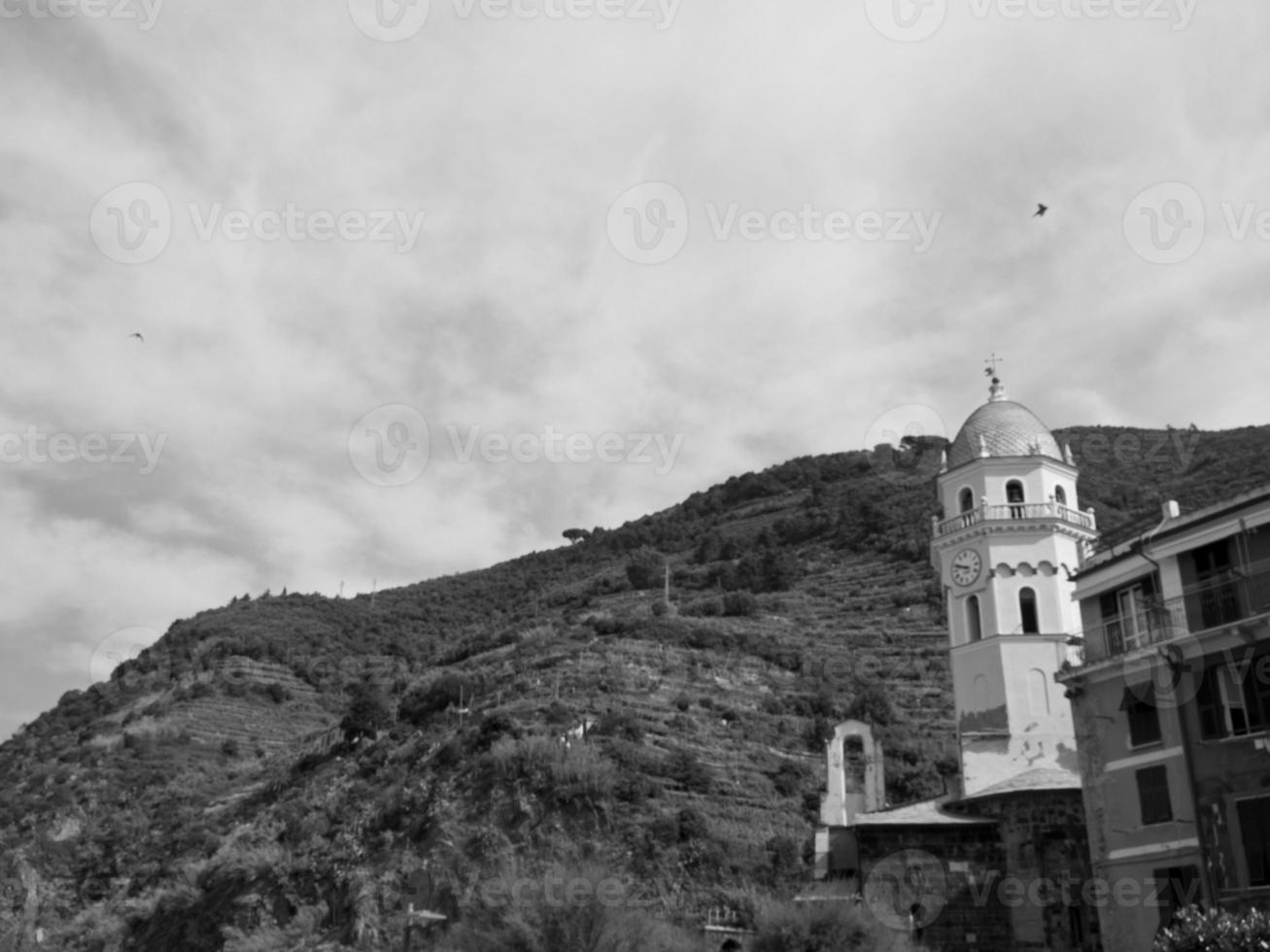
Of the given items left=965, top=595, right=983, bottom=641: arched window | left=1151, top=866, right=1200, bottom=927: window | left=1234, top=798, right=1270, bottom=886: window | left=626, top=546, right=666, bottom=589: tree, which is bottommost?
left=1151, top=866, right=1200, bottom=927: window

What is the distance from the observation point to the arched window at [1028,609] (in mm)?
39562

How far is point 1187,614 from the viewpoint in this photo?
2894 centimetres

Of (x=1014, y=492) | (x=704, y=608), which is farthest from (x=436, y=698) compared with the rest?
(x=1014, y=492)

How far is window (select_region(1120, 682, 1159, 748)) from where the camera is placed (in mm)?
29594

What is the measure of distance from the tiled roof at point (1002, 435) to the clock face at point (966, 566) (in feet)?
10.2

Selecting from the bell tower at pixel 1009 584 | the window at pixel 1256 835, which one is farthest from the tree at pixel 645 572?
the window at pixel 1256 835

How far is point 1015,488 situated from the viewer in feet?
136

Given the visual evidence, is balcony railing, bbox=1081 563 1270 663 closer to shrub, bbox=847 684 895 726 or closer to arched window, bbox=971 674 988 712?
arched window, bbox=971 674 988 712

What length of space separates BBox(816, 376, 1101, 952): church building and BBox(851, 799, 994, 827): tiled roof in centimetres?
6

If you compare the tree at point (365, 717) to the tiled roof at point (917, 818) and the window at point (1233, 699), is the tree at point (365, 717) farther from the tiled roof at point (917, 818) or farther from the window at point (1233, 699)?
the window at point (1233, 699)

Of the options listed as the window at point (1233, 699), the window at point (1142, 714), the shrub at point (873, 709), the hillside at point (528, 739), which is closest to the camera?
the window at point (1233, 699)

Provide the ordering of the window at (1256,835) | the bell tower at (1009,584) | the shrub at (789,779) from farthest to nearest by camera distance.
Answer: the shrub at (789,779) → the bell tower at (1009,584) → the window at (1256,835)

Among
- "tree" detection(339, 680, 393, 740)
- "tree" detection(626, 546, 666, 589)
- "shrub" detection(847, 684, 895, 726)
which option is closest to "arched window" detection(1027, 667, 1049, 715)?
"shrub" detection(847, 684, 895, 726)

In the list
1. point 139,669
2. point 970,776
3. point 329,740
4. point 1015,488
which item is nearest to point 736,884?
point 970,776
